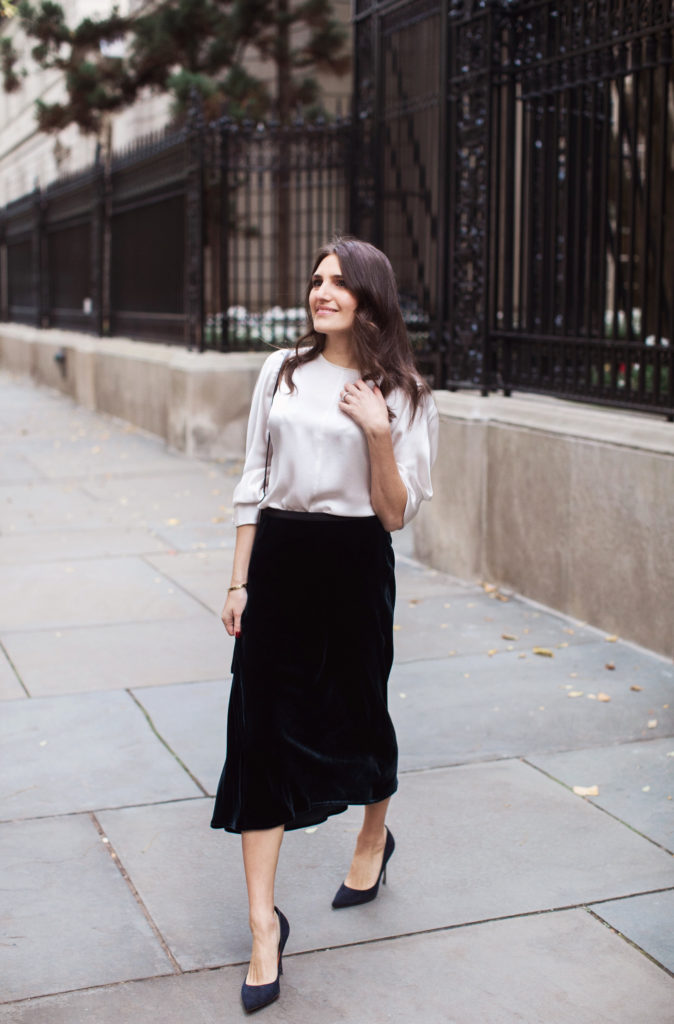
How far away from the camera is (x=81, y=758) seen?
15.3ft

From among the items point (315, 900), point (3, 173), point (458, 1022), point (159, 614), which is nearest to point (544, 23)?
point (159, 614)

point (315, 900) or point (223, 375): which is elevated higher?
point (223, 375)

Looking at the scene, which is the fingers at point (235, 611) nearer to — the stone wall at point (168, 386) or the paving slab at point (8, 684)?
the paving slab at point (8, 684)

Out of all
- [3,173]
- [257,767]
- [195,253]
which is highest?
[3,173]

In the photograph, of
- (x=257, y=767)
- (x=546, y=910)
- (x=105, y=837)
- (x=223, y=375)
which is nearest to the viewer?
(x=257, y=767)

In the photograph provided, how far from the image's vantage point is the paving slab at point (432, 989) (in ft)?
Answer: 9.87

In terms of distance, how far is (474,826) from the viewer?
4086mm

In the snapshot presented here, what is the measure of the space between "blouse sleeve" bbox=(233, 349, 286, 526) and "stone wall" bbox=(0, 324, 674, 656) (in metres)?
2.91

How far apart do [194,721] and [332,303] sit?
234cm

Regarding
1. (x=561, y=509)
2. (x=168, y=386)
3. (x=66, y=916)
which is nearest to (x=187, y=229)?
(x=168, y=386)

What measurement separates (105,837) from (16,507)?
6.17 meters

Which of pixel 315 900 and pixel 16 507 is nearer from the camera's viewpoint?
pixel 315 900

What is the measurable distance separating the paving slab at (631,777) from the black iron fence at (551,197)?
6.31 ft

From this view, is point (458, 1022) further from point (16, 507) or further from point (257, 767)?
point (16, 507)
